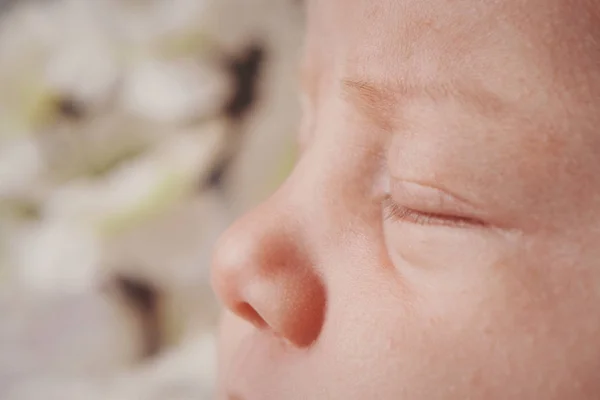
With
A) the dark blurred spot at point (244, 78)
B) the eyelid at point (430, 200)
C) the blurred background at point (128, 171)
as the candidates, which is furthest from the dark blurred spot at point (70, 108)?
the eyelid at point (430, 200)

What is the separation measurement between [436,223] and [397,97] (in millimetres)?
82

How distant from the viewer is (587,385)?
473 millimetres

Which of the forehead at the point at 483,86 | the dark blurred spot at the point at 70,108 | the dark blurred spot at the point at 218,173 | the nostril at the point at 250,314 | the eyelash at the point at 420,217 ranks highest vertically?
the dark blurred spot at the point at 70,108

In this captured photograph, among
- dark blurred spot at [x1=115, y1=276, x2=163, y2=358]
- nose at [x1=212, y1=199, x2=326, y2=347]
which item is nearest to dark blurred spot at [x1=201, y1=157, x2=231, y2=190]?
dark blurred spot at [x1=115, y1=276, x2=163, y2=358]

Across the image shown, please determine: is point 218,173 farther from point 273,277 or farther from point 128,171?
point 273,277

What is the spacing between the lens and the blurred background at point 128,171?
1148 mm

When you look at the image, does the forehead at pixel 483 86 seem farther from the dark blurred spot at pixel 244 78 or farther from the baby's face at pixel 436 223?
the dark blurred spot at pixel 244 78

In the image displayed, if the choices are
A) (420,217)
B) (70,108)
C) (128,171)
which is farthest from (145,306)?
(420,217)

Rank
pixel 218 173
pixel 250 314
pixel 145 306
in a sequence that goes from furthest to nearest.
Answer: pixel 218 173 → pixel 145 306 → pixel 250 314

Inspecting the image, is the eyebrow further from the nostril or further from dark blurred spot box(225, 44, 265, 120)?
dark blurred spot box(225, 44, 265, 120)

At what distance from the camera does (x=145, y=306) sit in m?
1.21

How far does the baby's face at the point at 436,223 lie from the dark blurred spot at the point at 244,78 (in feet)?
2.51

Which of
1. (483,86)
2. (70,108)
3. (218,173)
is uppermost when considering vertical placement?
(70,108)

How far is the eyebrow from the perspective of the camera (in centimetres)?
50
